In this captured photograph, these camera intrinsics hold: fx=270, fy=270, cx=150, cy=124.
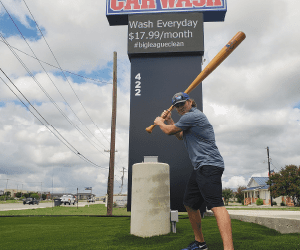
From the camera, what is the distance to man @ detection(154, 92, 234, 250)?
8.59 ft

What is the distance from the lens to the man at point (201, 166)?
2617 millimetres

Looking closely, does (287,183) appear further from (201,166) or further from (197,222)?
(201,166)

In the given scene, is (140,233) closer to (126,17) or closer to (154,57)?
(154,57)

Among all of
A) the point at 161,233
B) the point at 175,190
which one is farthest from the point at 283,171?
the point at 161,233

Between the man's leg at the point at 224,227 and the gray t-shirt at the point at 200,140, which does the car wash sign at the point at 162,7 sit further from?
the man's leg at the point at 224,227

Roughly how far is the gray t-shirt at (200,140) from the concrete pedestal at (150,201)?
1.51 m

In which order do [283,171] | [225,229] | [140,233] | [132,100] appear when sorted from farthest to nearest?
[283,171]
[132,100]
[140,233]
[225,229]

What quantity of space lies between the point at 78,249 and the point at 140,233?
3.57 ft

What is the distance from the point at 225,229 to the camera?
8.35 ft

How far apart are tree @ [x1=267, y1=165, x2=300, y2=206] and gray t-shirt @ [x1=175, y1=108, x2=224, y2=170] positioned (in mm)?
27902

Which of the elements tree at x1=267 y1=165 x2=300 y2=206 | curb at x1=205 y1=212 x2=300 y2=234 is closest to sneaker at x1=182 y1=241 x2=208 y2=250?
curb at x1=205 y1=212 x2=300 y2=234

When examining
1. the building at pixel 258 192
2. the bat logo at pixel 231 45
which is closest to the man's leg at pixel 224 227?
the bat logo at pixel 231 45

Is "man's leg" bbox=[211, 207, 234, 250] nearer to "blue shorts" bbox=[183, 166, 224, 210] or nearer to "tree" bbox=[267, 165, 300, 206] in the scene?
"blue shorts" bbox=[183, 166, 224, 210]

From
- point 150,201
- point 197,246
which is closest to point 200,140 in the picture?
point 197,246
